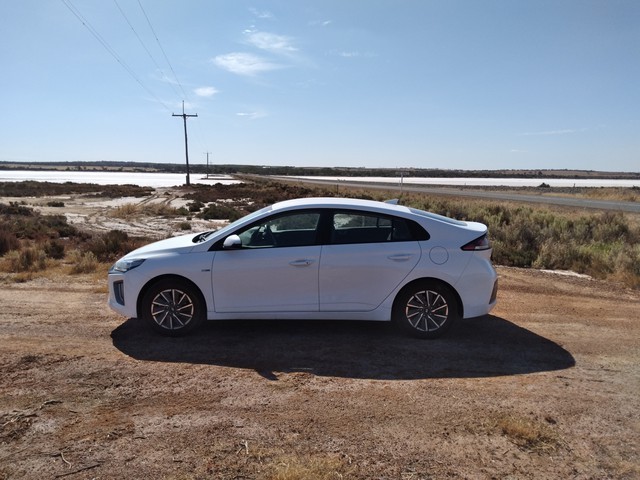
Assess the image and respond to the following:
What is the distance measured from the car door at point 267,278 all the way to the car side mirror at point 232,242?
0.23 feet

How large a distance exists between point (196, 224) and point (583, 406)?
2150 cm

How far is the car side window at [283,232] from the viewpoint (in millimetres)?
5574

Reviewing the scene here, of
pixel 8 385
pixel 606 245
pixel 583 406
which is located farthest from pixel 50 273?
pixel 606 245

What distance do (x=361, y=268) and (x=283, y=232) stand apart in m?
A: 1.05

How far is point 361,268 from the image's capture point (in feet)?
17.7

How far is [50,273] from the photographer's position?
9250mm

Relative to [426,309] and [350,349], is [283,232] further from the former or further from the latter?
[426,309]

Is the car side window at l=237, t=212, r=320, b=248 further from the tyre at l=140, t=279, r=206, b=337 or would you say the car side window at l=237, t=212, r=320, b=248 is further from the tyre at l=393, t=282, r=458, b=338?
the tyre at l=393, t=282, r=458, b=338

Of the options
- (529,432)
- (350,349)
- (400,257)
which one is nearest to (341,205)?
(400,257)

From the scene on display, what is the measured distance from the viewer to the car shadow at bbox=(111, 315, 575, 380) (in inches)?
189

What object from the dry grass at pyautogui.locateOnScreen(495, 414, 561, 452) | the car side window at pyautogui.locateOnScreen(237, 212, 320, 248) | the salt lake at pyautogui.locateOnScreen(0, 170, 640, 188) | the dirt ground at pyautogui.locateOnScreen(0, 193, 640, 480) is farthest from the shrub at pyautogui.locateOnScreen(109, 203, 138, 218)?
the salt lake at pyautogui.locateOnScreen(0, 170, 640, 188)

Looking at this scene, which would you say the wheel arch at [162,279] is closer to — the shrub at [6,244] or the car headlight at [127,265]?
the car headlight at [127,265]

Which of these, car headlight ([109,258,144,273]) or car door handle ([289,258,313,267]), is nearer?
car door handle ([289,258,313,267])

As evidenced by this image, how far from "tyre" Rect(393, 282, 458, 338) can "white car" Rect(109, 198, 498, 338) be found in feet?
0.04
